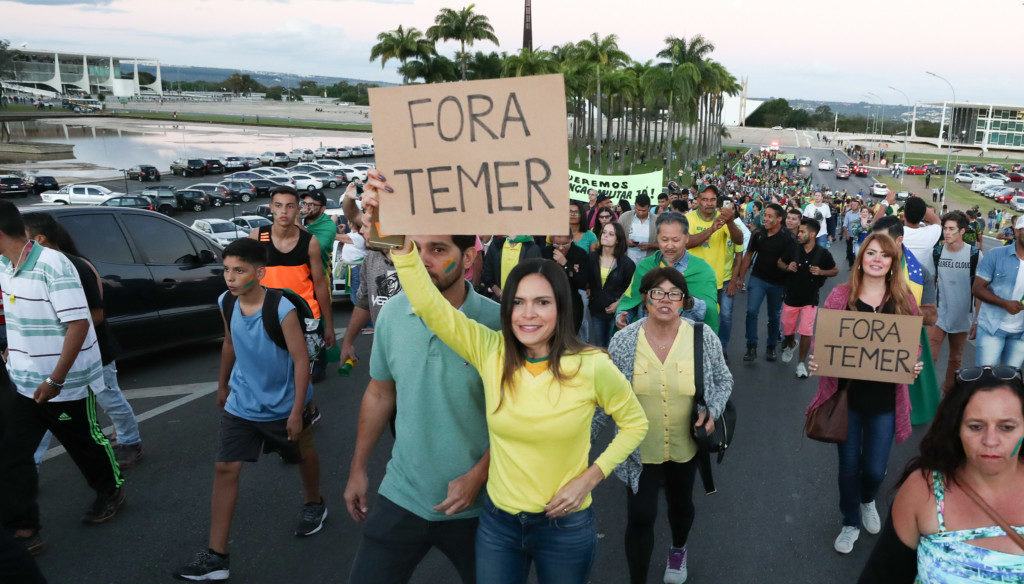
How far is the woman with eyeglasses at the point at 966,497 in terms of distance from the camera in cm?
194

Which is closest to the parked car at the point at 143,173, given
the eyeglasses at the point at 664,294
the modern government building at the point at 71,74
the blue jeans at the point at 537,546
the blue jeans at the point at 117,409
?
the blue jeans at the point at 117,409

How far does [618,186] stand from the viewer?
1197 centimetres

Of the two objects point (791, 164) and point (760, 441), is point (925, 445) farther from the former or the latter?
point (791, 164)

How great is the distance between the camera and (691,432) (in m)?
3.46

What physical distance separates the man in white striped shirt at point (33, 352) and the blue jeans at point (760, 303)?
254 inches

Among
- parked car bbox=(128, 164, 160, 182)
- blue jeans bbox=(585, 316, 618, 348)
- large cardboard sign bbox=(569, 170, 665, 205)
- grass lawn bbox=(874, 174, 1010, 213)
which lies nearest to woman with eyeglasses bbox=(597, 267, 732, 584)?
blue jeans bbox=(585, 316, 618, 348)

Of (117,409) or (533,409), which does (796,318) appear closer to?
(533,409)

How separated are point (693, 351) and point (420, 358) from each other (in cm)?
150

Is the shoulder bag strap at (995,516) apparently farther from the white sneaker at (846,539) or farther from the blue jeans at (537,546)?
the white sneaker at (846,539)

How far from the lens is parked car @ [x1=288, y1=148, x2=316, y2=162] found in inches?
2333

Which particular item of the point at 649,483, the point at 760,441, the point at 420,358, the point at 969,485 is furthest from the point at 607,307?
the point at 969,485

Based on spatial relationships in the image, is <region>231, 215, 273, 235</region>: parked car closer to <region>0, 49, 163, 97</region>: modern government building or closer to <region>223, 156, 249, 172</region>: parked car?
<region>223, 156, 249, 172</region>: parked car

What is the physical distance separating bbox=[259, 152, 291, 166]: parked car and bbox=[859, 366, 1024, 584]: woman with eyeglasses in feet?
188

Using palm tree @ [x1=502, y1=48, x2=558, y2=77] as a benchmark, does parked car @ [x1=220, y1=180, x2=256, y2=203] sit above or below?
below
